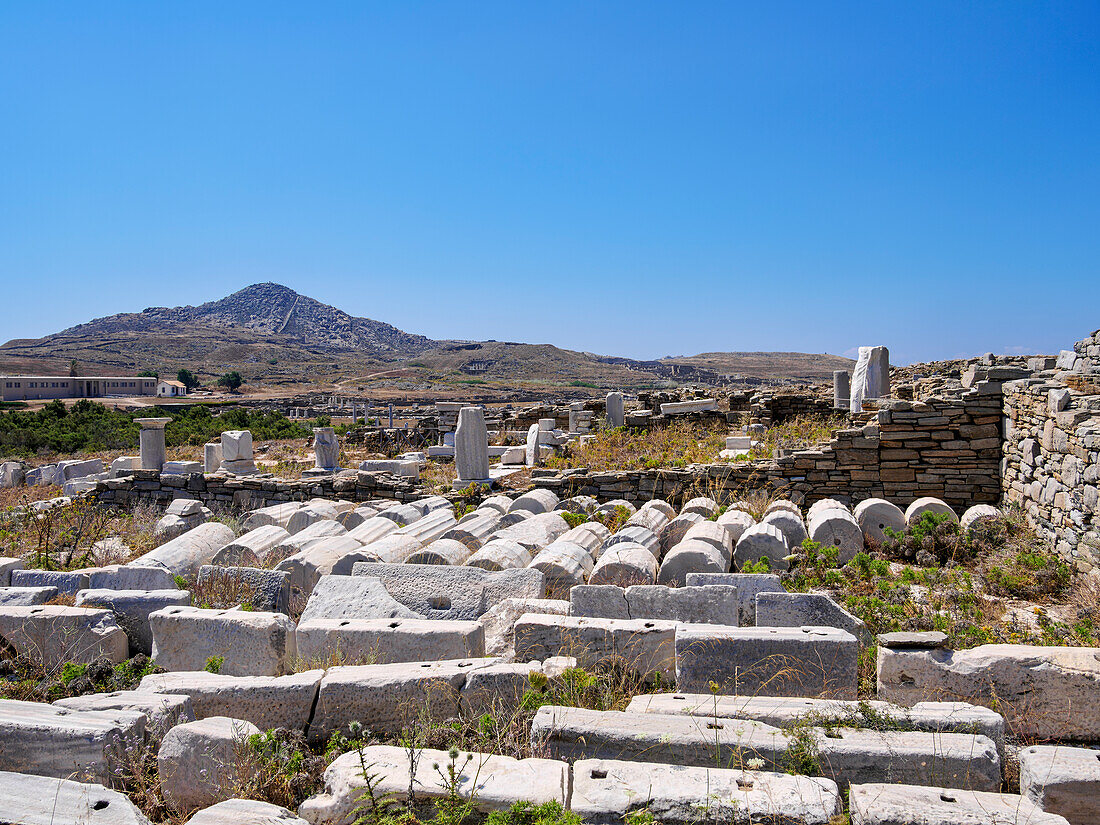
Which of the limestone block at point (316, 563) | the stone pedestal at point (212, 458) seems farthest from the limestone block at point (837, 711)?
the stone pedestal at point (212, 458)

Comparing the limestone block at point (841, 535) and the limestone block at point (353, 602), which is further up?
the limestone block at point (841, 535)

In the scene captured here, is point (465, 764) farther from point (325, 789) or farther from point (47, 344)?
point (47, 344)

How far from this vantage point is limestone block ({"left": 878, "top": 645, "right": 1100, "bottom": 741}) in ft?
11.3

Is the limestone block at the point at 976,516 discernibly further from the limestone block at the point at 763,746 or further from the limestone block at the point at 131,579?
the limestone block at the point at 131,579

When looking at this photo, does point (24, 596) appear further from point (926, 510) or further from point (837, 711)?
point (926, 510)

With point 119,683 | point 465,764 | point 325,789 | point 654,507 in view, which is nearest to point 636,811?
point 465,764

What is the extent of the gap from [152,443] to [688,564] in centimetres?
1573

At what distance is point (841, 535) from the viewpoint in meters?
6.79

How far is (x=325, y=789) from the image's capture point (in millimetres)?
3029

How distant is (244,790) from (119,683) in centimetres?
207

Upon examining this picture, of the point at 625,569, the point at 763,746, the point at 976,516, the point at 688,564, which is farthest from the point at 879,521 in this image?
the point at 763,746

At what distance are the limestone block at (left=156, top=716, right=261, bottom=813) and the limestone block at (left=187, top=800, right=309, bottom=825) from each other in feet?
1.29

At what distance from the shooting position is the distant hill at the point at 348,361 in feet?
264

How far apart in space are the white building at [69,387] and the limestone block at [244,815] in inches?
2921
